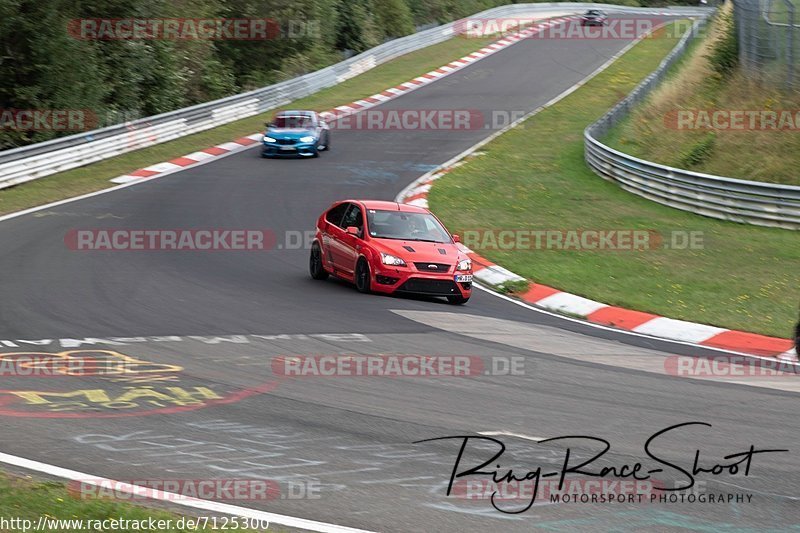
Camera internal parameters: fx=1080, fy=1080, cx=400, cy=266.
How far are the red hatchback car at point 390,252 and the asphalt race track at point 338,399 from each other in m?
0.33

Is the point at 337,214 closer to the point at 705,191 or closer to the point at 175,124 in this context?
the point at 705,191

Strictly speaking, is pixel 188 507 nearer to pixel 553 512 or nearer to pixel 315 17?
pixel 553 512

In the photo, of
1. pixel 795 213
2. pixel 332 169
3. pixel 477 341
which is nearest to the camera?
pixel 477 341

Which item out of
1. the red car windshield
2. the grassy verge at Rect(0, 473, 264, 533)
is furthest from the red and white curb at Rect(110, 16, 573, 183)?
the grassy verge at Rect(0, 473, 264, 533)

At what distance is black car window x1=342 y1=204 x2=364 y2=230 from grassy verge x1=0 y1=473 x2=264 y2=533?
33.5ft

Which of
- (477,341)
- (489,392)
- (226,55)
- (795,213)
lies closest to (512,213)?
(795,213)

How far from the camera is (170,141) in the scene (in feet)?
110

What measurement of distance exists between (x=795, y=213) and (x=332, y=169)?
12.6 meters

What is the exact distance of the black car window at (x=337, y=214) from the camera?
17.2 m

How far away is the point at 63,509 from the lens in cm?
620

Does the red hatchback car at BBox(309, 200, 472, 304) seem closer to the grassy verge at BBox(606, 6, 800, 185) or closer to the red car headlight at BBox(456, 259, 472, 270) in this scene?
the red car headlight at BBox(456, 259, 472, 270)

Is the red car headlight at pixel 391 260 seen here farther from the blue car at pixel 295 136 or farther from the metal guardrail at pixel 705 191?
the blue car at pixel 295 136

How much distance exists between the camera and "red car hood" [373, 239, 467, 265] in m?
15.5

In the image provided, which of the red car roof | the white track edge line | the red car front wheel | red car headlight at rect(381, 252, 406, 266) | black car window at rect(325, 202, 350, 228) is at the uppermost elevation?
the white track edge line
